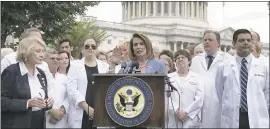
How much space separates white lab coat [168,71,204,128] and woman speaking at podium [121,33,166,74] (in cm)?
260

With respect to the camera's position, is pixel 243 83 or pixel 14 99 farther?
pixel 243 83

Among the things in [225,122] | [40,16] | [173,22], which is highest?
[173,22]

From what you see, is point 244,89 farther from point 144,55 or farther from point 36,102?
point 36,102

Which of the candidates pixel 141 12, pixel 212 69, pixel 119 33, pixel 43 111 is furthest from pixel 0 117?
pixel 141 12

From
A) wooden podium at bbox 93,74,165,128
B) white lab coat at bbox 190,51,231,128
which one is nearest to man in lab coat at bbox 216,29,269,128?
white lab coat at bbox 190,51,231,128

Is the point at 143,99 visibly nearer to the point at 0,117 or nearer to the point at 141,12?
the point at 0,117

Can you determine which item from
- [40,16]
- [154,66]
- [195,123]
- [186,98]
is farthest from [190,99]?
[40,16]

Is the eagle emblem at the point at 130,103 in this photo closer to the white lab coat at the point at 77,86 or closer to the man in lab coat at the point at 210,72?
the white lab coat at the point at 77,86

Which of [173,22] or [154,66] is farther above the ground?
[173,22]

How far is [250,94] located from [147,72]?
1852 mm

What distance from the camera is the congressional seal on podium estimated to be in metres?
5.16

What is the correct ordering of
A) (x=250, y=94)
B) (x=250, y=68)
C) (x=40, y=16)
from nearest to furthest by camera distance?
1. (x=250, y=94)
2. (x=250, y=68)
3. (x=40, y=16)

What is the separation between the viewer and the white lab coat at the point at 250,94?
6980 mm

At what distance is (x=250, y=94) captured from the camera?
7047 millimetres
